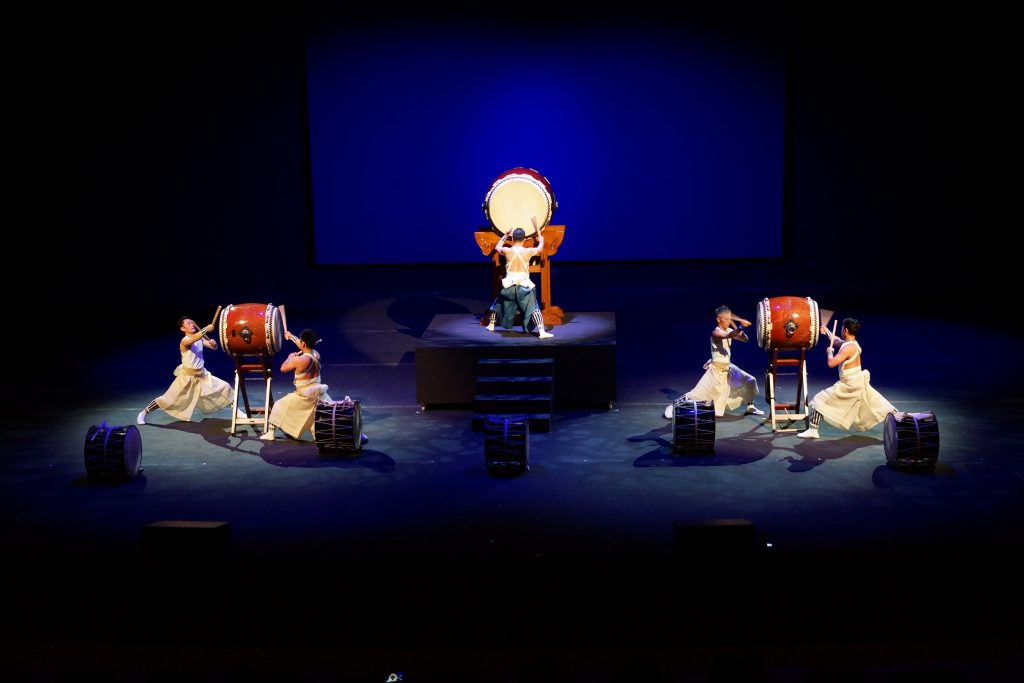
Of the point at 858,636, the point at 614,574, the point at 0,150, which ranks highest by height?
the point at 0,150

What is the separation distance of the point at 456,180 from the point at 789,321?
5.84 metres

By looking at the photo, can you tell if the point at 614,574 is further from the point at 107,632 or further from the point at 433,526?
the point at 107,632

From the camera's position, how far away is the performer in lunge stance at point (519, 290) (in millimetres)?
9047

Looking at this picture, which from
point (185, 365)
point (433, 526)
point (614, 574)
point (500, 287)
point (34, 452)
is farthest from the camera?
point (500, 287)

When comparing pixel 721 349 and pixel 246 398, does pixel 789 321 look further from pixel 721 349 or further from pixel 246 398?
pixel 246 398

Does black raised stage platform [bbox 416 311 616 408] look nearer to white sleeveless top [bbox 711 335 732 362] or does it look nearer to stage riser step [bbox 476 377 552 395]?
stage riser step [bbox 476 377 552 395]

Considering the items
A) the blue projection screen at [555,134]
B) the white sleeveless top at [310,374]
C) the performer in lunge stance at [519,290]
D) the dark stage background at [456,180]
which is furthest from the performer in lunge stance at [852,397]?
the blue projection screen at [555,134]

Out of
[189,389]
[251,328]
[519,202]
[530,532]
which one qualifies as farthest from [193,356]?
[530,532]

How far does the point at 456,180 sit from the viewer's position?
1270 cm

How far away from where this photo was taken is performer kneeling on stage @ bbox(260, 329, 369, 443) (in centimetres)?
763

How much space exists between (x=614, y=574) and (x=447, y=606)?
0.74 meters

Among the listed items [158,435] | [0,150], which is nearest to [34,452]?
[158,435]

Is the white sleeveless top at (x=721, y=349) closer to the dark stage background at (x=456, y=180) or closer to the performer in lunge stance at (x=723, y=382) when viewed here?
the performer in lunge stance at (x=723, y=382)

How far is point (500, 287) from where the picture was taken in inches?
378
